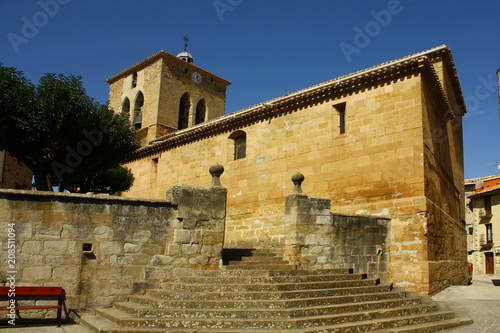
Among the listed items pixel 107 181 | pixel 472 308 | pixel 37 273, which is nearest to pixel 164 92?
pixel 107 181

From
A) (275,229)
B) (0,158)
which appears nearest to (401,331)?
(275,229)

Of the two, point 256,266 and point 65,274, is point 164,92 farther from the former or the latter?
point 65,274

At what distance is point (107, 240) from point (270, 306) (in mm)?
3209

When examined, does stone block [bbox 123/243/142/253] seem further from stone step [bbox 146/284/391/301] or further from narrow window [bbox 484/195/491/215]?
narrow window [bbox 484/195/491/215]

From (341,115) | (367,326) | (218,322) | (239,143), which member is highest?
(341,115)

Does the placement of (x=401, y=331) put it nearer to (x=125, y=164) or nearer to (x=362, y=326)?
(x=362, y=326)

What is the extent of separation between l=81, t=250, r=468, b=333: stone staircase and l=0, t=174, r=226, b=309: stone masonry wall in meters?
0.40

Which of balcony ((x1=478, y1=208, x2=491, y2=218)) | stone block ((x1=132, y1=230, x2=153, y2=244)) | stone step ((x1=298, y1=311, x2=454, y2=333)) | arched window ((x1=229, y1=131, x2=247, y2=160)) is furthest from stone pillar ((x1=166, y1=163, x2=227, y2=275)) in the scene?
balcony ((x1=478, y1=208, x2=491, y2=218))

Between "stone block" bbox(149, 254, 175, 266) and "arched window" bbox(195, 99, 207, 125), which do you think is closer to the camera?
"stone block" bbox(149, 254, 175, 266)

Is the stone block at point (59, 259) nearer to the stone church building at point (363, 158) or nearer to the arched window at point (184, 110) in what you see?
the stone church building at point (363, 158)

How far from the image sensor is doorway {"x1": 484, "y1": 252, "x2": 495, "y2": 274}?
33.0 metres

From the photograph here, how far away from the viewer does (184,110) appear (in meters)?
31.5

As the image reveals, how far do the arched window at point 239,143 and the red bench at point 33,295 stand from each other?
410 inches

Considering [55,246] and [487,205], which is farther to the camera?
[487,205]
